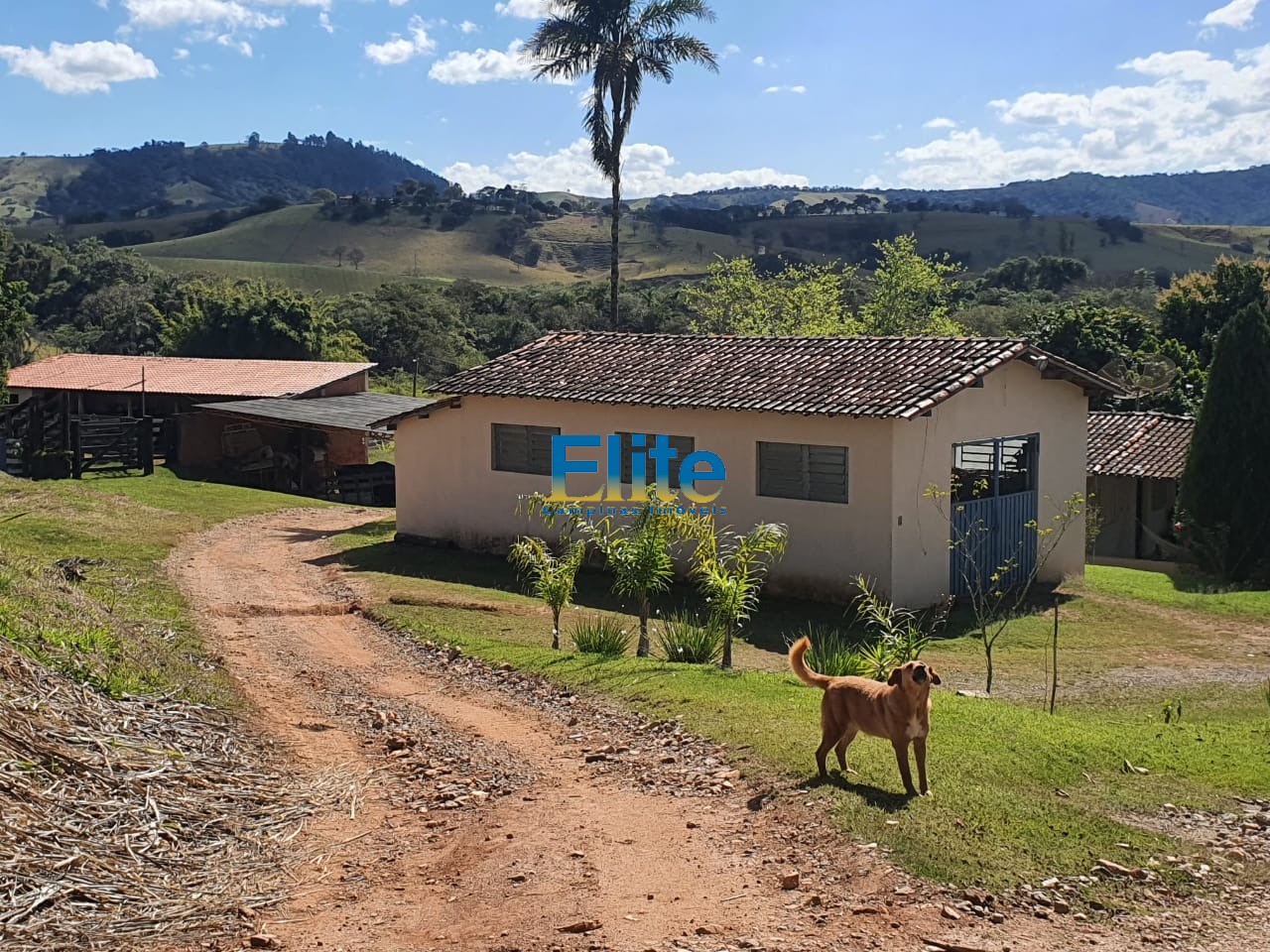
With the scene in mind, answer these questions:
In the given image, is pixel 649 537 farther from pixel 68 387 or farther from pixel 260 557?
pixel 68 387

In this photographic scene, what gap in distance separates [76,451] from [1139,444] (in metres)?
22.7

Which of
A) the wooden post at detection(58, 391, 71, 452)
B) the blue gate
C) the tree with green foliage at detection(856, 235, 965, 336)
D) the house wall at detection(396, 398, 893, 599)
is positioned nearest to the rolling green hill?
the tree with green foliage at detection(856, 235, 965, 336)

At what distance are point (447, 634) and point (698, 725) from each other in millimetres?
5394

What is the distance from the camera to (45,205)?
177 m

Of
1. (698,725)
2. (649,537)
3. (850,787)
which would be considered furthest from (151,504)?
(850,787)

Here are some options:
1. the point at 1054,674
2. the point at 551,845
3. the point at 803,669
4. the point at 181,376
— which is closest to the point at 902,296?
the point at 181,376

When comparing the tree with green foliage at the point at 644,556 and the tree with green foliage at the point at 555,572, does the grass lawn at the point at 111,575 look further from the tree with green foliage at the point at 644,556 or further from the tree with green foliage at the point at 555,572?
the tree with green foliage at the point at 644,556

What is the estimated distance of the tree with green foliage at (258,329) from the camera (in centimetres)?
4703

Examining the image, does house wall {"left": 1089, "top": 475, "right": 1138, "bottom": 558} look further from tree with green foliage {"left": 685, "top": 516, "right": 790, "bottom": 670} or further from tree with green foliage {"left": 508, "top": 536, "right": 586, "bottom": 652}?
tree with green foliage {"left": 508, "top": 536, "right": 586, "bottom": 652}

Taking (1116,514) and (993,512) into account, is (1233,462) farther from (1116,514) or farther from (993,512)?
(993,512)

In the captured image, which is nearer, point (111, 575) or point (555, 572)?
point (555, 572)

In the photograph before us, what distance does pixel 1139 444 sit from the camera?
2667 centimetres

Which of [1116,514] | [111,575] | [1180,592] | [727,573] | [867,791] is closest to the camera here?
[867,791]

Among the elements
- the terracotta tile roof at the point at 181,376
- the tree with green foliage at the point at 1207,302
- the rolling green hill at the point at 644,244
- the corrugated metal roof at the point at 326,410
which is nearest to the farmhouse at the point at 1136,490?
the tree with green foliage at the point at 1207,302
